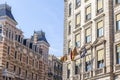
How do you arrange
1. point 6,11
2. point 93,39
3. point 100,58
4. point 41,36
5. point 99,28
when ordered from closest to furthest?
point 100,58
point 99,28
point 93,39
point 6,11
point 41,36

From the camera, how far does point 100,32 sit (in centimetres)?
3962

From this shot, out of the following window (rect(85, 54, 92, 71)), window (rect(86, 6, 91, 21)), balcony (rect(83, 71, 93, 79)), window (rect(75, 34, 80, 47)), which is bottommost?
balcony (rect(83, 71, 93, 79))

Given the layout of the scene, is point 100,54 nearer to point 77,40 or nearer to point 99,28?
point 99,28

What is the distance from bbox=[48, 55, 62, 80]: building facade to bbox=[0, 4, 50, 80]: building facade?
2693 millimetres

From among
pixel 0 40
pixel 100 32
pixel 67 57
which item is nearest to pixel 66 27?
pixel 67 57

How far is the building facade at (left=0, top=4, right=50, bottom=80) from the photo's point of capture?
224 ft

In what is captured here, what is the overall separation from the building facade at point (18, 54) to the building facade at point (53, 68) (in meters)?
2.69

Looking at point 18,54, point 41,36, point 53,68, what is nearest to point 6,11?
point 18,54

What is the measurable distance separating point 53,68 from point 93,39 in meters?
54.9

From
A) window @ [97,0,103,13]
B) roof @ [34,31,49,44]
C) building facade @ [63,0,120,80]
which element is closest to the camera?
building facade @ [63,0,120,80]

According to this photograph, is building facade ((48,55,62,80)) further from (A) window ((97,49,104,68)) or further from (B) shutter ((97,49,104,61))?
(B) shutter ((97,49,104,61))

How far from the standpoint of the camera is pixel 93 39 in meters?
40.8

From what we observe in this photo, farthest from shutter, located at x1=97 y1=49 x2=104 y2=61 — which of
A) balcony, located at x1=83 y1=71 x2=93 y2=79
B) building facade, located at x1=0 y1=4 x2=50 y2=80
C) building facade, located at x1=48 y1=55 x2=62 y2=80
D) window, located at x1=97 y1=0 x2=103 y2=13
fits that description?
building facade, located at x1=48 y1=55 x2=62 y2=80

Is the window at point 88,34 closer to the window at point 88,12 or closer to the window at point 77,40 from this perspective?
the window at point 88,12
